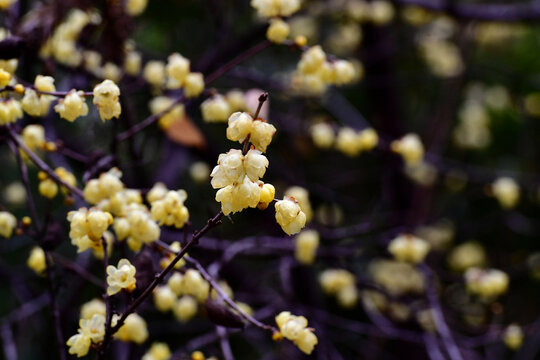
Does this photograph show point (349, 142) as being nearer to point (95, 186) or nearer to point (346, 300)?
point (346, 300)

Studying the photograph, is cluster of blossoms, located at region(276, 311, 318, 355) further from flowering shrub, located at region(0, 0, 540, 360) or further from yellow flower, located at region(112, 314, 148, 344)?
yellow flower, located at region(112, 314, 148, 344)

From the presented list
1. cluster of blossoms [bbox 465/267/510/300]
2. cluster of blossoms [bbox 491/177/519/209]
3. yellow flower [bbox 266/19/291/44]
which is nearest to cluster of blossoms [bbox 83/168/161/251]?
yellow flower [bbox 266/19/291/44]

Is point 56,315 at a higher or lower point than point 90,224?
lower

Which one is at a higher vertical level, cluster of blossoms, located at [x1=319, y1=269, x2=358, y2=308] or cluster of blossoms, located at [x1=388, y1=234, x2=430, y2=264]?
cluster of blossoms, located at [x1=388, y1=234, x2=430, y2=264]

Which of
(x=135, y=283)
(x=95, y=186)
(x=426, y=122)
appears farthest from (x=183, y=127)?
(x=426, y=122)

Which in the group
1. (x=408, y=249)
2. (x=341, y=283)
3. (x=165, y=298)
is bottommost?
(x=341, y=283)

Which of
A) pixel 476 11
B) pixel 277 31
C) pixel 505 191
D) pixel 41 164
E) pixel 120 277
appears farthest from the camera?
pixel 476 11

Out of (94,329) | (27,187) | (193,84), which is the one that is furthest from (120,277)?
(193,84)

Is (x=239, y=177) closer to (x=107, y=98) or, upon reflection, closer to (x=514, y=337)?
(x=107, y=98)

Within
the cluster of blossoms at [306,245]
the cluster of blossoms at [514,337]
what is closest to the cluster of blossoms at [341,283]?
the cluster of blossoms at [306,245]
